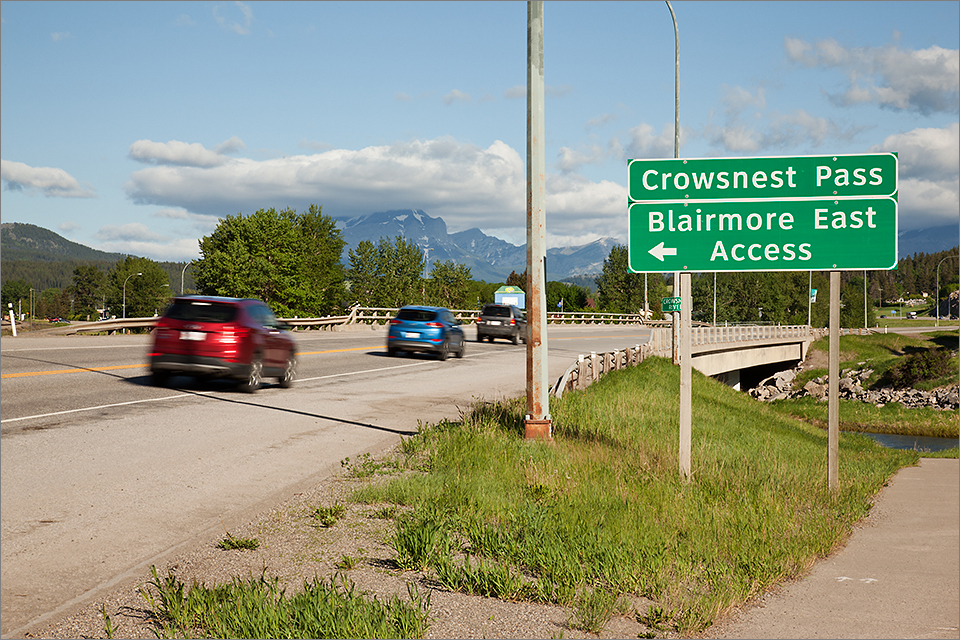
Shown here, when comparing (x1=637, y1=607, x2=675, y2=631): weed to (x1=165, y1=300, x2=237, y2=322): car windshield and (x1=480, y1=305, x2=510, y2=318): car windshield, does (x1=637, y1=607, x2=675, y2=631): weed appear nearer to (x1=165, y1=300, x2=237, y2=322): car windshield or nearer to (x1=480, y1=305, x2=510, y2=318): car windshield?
(x1=165, y1=300, x2=237, y2=322): car windshield

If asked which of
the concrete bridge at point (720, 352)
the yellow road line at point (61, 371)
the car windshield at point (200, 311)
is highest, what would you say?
the car windshield at point (200, 311)

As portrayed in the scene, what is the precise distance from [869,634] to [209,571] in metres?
4.22

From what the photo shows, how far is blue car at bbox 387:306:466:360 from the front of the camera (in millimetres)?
26578

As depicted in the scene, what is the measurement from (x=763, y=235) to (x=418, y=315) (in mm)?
18784

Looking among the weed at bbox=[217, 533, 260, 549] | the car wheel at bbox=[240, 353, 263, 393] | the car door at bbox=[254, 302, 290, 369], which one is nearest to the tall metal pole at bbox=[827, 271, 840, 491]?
the weed at bbox=[217, 533, 260, 549]

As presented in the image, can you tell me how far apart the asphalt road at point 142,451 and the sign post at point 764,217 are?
4.53 m

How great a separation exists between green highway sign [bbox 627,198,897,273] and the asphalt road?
446cm

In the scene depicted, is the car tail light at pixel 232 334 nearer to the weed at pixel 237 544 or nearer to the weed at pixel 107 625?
the weed at pixel 237 544

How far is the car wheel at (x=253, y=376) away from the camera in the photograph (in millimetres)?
15101

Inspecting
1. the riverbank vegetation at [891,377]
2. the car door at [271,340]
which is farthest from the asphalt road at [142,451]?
the riverbank vegetation at [891,377]

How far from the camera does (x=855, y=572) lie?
6020 millimetres

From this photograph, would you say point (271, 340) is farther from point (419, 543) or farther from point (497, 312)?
point (497, 312)

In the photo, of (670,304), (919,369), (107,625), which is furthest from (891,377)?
(107,625)

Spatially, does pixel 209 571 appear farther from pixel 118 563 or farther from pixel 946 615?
pixel 946 615
